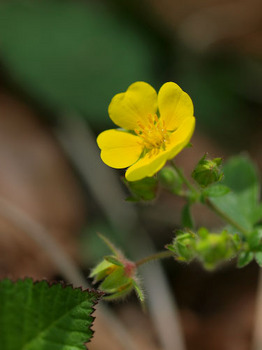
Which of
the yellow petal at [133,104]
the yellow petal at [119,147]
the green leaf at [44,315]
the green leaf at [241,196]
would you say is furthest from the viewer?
the green leaf at [241,196]

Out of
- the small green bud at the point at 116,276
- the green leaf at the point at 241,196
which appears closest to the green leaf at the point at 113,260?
the small green bud at the point at 116,276

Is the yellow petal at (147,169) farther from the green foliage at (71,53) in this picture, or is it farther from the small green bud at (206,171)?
the green foliage at (71,53)

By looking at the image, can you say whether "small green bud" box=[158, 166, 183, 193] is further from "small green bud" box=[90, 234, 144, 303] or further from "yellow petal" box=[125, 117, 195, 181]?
"small green bud" box=[90, 234, 144, 303]

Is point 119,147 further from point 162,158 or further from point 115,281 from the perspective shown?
point 115,281

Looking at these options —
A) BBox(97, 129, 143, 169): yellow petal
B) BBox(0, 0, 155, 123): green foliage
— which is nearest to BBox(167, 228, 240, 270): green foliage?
BBox(97, 129, 143, 169): yellow petal

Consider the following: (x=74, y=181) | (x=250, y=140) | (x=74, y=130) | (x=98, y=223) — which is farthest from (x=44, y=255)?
(x=250, y=140)

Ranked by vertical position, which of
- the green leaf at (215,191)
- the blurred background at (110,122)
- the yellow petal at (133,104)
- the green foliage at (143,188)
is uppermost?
the blurred background at (110,122)
